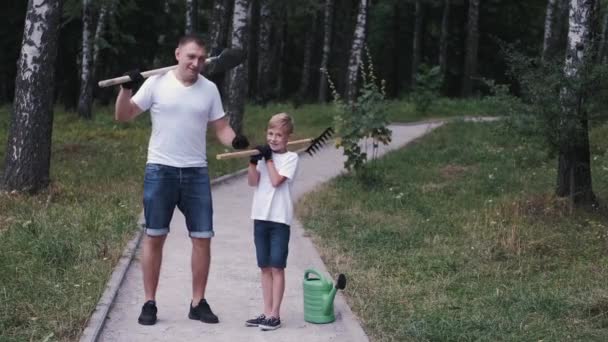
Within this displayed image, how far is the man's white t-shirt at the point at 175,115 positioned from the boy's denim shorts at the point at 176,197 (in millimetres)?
72

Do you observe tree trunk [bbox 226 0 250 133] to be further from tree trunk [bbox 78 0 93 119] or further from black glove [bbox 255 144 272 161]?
black glove [bbox 255 144 272 161]

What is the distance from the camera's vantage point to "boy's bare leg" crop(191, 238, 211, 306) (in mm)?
6449

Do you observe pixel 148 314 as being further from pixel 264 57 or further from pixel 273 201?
pixel 264 57

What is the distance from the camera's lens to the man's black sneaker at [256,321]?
6.40 metres

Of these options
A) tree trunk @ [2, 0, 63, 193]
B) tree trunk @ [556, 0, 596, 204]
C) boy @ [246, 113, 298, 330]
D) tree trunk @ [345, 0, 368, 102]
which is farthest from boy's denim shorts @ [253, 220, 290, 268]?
tree trunk @ [345, 0, 368, 102]

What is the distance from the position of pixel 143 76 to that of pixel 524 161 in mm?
11228

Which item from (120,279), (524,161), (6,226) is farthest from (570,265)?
(524,161)

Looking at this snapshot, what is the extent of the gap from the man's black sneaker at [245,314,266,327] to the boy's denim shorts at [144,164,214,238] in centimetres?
69

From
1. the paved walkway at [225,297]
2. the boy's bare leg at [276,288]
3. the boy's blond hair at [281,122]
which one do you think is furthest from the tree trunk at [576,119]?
the boy's bare leg at [276,288]

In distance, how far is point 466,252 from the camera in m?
8.78

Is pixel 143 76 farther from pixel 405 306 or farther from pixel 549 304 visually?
pixel 549 304

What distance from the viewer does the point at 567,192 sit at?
10977 mm

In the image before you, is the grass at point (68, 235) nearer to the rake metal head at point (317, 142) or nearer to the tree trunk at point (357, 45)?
the rake metal head at point (317, 142)

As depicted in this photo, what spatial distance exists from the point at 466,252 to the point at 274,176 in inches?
129
